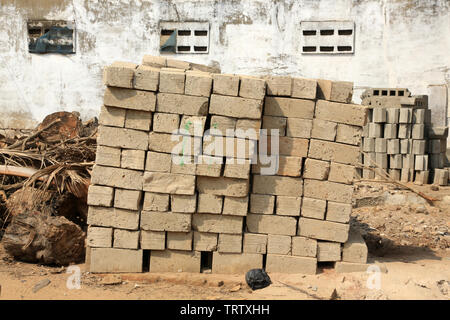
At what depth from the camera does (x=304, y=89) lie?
615 cm

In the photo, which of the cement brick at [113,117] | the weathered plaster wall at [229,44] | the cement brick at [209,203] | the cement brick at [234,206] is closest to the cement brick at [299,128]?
the cement brick at [234,206]

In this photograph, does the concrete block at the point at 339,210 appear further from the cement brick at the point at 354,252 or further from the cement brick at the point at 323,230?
the cement brick at the point at 354,252

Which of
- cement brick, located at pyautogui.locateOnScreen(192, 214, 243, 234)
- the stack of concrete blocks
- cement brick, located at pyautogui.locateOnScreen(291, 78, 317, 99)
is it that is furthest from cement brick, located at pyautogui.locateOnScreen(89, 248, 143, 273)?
the stack of concrete blocks

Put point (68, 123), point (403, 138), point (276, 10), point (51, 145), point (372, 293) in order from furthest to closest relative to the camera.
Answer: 1. point (276, 10)
2. point (403, 138)
3. point (68, 123)
4. point (51, 145)
5. point (372, 293)

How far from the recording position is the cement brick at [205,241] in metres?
6.18

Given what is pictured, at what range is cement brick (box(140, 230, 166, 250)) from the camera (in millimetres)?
6105

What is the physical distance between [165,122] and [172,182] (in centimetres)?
77

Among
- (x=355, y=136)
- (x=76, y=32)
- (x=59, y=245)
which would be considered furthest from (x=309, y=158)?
(x=76, y=32)

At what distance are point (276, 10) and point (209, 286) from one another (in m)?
10.3

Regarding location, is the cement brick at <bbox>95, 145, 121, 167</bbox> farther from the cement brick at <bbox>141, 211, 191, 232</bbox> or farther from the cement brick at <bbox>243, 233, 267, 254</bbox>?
the cement brick at <bbox>243, 233, 267, 254</bbox>

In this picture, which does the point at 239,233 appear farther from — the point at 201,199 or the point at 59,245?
the point at 59,245

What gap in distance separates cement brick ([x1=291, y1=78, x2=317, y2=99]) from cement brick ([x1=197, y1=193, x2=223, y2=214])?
1.70 metres

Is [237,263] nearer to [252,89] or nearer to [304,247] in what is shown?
[304,247]

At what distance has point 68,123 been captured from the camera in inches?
399
